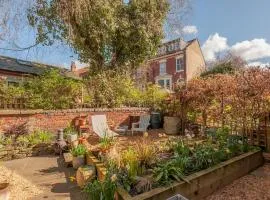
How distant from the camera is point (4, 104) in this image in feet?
26.8

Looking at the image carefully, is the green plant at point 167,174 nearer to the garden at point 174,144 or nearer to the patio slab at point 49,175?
the garden at point 174,144

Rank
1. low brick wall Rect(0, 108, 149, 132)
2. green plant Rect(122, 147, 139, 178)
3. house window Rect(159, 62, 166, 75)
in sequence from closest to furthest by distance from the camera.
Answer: green plant Rect(122, 147, 139, 178)
low brick wall Rect(0, 108, 149, 132)
house window Rect(159, 62, 166, 75)

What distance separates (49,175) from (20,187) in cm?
81

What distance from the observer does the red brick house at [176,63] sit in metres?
26.3

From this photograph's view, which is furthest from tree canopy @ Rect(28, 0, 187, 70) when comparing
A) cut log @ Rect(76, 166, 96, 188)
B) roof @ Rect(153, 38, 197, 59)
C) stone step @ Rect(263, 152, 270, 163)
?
roof @ Rect(153, 38, 197, 59)

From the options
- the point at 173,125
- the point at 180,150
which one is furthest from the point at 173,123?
the point at 180,150

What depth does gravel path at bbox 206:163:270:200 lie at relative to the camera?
391cm

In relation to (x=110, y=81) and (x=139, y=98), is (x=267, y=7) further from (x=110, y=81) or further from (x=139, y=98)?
(x=110, y=81)

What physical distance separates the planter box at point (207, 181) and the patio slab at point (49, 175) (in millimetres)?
1584

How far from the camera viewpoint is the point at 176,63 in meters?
27.2

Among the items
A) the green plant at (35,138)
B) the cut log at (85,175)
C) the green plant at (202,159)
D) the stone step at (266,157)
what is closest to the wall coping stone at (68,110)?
the green plant at (35,138)

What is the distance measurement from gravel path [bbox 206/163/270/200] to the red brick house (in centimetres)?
2068

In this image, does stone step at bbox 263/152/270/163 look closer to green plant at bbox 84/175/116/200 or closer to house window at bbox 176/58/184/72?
green plant at bbox 84/175/116/200

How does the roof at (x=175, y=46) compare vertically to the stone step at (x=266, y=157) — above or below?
above
